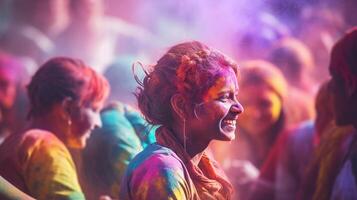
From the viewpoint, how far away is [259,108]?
20.8 ft

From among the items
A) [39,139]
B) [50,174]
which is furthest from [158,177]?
[39,139]

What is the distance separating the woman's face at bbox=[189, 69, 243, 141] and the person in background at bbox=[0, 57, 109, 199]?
34.0 inches

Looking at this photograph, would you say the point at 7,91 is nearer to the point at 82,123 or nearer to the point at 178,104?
the point at 82,123

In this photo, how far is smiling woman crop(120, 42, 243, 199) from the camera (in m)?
3.42

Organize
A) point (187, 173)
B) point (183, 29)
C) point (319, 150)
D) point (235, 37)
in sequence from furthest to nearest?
point (183, 29) < point (235, 37) < point (319, 150) < point (187, 173)

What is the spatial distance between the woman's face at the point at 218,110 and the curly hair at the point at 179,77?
0.10 feet

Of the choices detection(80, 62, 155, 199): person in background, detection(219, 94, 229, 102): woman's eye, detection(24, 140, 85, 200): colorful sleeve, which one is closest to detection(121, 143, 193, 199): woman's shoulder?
detection(219, 94, 229, 102): woman's eye

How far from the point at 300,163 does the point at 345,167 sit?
1.19 m

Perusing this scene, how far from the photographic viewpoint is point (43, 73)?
4422mm

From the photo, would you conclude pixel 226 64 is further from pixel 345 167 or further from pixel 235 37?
pixel 235 37

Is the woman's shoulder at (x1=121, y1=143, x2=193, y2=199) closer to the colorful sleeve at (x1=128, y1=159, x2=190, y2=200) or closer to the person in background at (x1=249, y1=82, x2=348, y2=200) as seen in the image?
the colorful sleeve at (x1=128, y1=159, x2=190, y2=200)

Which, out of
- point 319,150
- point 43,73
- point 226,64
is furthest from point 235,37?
point 226,64

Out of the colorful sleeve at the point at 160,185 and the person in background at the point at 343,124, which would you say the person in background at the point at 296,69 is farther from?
the colorful sleeve at the point at 160,185

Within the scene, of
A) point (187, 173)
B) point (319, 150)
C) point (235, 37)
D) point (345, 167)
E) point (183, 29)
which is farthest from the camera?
point (183, 29)
